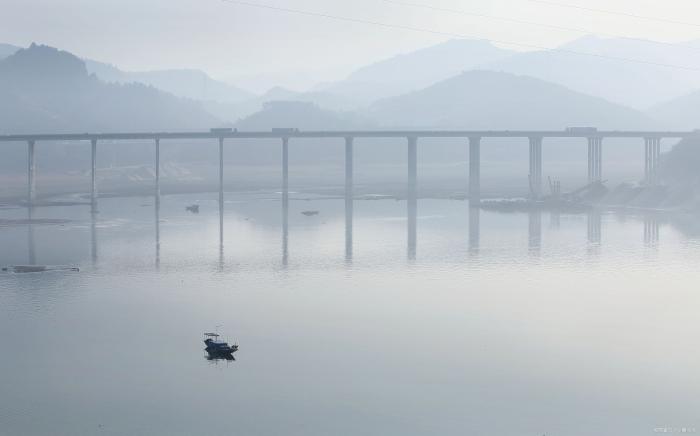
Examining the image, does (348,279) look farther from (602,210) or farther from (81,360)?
(602,210)

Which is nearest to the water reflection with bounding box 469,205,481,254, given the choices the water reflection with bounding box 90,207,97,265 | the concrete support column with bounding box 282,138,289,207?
the concrete support column with bounding box 282,138,289,207

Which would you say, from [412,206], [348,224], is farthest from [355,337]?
[412,206]

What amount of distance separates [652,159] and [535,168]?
1663 cm

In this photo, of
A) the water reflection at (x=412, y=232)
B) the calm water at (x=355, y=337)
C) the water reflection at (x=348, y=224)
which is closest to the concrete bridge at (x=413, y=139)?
the water reflection at (x=348, y=224)

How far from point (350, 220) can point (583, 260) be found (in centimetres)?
2968

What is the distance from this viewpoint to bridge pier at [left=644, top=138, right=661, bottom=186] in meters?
110

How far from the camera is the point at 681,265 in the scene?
53.0 m

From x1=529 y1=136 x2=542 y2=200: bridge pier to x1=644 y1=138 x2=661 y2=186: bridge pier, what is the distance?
42.9ft

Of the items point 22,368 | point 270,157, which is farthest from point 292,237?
point 270,157

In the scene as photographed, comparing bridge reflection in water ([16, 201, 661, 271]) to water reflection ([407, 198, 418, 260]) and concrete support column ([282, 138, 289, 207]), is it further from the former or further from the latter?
concrete support column ([282, 138, 289, 207])

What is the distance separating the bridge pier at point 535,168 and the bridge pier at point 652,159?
13.1 meters

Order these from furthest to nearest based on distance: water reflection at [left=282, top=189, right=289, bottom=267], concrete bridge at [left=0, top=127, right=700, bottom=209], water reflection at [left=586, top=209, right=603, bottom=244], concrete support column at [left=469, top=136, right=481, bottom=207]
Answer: concrete bridge at [left=0, top=127, right=700, bottom=209], concrete support column at [left=469, top=136, right=481, bottom=207], water reflection at [left=586, top=209, right=603, bottom=244], water reflection at [left=282, top=189, right=289, bottom=267]

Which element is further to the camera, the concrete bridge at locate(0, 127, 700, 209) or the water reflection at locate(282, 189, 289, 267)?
the concrete bridge at locate(0, 127, 700, 209)

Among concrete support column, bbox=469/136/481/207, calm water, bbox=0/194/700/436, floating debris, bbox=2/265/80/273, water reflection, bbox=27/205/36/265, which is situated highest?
concrete support column, bbox=469/136/481/207
